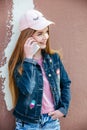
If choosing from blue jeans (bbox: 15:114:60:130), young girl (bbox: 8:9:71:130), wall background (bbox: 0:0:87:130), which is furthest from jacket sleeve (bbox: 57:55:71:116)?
wall background (bbox: 0:0:87:130)

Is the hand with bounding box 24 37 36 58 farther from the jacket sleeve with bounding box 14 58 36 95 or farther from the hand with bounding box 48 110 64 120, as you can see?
the hand with bounding box 48 110 64 120

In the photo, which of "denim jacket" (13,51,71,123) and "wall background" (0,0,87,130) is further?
"wall background" (0,0,87,130)

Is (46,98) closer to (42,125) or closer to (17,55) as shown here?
(42,125)

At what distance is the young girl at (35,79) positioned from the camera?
2.37 metres

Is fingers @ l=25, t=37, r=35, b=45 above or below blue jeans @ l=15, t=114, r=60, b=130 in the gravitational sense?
above

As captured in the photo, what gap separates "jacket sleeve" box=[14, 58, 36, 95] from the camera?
7.68 ft

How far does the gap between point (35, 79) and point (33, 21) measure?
344mm

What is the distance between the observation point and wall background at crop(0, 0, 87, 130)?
2.53 meters

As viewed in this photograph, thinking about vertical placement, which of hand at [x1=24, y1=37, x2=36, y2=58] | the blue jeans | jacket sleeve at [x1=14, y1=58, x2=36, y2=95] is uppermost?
hand at [x1=24, y1=37, x2=36, y2=58]

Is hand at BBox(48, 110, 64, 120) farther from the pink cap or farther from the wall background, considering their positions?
the pink cap

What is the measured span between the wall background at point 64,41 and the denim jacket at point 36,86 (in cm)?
15

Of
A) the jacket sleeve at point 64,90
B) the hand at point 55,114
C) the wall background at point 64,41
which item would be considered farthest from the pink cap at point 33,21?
the hand at point 55,114

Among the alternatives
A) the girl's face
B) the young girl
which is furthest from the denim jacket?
the girl's face

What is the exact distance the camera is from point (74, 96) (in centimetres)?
285
